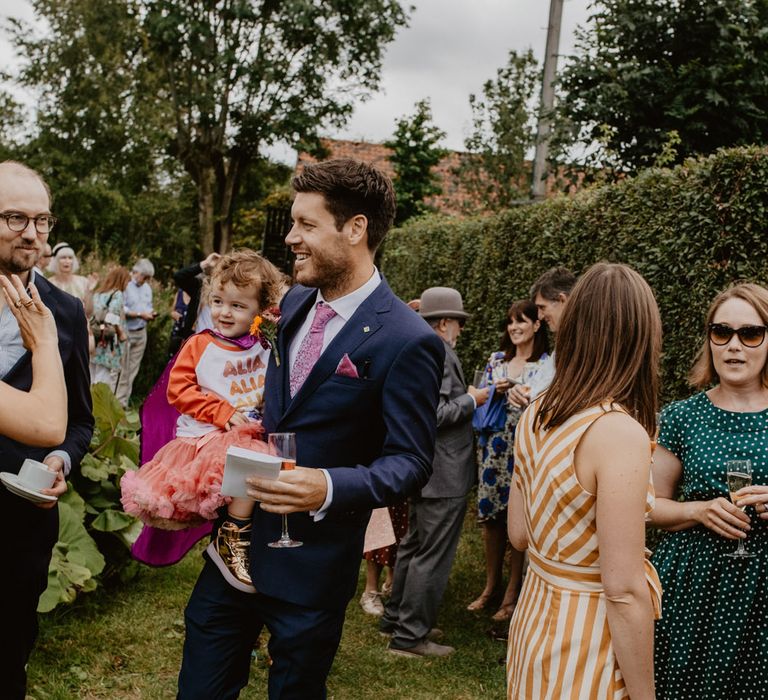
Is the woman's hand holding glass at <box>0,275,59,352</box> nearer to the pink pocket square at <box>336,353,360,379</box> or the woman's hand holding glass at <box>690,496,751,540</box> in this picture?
the pink pocket square at <box>336,353,360,379</box>

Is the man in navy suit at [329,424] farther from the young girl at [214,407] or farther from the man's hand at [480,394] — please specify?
the man's hand at [480,394]

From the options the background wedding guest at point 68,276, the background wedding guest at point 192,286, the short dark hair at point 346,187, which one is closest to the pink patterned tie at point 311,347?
the short dark hair at point 346,187

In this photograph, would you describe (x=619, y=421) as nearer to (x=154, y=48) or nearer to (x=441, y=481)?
(x=441, y=481)

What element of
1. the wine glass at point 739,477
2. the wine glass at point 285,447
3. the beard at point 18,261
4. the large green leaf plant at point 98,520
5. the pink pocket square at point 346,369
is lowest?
the large green leaf plant at point 98,520

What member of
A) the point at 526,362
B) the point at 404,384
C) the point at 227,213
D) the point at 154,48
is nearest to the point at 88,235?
the point at 227,213

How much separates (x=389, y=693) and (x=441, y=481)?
140 centimetres

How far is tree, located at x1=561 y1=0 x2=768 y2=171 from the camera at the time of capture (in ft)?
27.9

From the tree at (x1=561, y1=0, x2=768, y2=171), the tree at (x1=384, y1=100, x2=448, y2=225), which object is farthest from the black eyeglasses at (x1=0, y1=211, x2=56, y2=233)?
the tree at (x1=384, y1=100, x2=448, y2=225)

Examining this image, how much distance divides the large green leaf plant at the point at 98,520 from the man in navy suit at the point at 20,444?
1212 millimetres

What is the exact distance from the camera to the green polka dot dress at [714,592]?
2.97m

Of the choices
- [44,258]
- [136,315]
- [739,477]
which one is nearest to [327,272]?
[739,477]

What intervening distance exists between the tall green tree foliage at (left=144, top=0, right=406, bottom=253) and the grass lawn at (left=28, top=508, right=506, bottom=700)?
19.1 meters

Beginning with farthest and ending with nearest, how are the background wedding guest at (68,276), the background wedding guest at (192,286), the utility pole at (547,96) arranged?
the background wedding guest at (68,276), the utility pole at (547,96), the background wedding guest at (192,286)

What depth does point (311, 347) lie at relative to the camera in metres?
2.75
